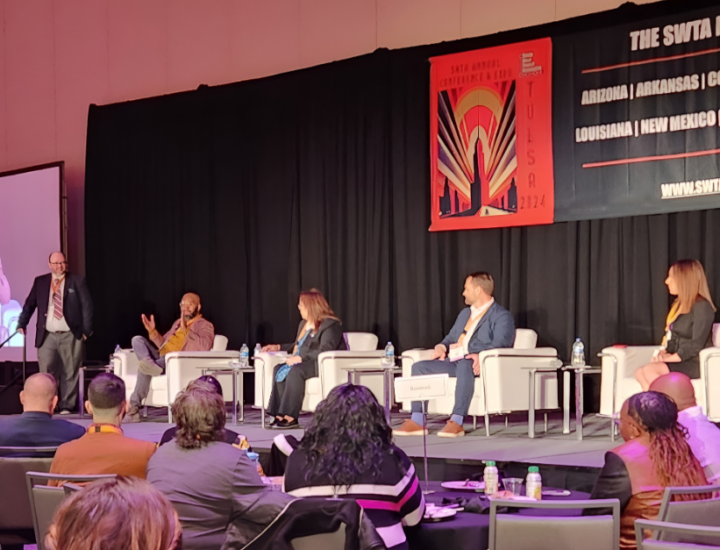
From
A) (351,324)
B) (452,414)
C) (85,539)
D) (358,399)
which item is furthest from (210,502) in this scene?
(351,324)

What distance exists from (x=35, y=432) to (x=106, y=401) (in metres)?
0.45

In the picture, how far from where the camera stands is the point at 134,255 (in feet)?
30.2

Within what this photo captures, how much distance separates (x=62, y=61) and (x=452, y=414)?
6402 millimetres

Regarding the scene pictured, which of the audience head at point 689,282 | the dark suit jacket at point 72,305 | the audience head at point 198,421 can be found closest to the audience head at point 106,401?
the audience head at point 198,421

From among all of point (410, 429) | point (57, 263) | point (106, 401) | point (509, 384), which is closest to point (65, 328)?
point (57, 263)

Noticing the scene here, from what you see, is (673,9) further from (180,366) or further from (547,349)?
(180,366)

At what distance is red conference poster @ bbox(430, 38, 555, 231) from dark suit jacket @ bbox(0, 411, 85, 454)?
12.9 feet

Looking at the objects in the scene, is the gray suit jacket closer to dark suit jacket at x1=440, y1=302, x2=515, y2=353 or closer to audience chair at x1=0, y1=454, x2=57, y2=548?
audience chair at x1=0, y1=454, x2=57, y2=548

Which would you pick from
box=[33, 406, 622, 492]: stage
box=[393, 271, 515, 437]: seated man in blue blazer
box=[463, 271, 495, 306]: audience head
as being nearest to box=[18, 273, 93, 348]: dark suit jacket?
box=[33, 406, 622, 492]: stage

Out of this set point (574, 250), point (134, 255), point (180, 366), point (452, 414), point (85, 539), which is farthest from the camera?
point (134, 255)

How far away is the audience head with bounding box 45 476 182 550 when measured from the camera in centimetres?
101

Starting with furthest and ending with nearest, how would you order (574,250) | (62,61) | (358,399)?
(62,61) → (574,250) → (358,399)

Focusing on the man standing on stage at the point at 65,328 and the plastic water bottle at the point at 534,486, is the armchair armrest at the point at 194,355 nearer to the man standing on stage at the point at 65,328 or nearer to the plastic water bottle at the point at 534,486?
the man standing on stage at the point at 65,328

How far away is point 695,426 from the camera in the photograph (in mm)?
3271
